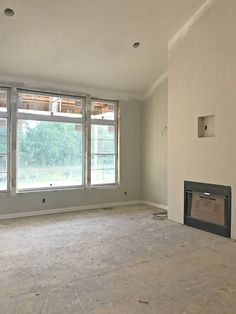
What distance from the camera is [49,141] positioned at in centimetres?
610

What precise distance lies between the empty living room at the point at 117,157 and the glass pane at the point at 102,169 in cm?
3

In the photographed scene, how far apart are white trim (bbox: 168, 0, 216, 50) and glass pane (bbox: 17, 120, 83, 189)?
2.62 m

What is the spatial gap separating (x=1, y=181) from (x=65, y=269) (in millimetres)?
3048

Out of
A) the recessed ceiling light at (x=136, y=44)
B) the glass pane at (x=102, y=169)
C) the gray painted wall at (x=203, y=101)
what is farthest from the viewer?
the glass pane at (x=102, y=169)

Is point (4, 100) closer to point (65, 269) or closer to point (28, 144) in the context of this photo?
point (28, 144)

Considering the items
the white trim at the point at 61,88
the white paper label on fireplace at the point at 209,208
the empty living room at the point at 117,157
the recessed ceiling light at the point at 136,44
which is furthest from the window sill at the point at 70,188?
the recessed ceiling light at the point at 136,44

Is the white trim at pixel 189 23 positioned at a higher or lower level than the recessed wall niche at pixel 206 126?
higher

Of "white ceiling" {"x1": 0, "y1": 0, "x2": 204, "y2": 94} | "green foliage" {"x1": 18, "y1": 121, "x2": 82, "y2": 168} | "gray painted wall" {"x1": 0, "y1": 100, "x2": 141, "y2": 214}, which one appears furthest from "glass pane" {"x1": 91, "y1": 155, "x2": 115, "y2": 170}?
"white ceiling" {"x1": 0, "y1": 0, "x2": 204, "y2": 94}

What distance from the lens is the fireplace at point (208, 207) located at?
175 inches

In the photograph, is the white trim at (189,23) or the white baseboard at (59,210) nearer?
the white trim at (189,23)

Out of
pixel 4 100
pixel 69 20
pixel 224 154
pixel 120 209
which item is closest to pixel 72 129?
pixel 4 100

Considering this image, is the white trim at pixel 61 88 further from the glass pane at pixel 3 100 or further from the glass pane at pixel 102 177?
the glass pane at pixel 102 177

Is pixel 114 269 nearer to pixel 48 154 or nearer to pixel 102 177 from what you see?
pixel 48 154

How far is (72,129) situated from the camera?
21.0ft
